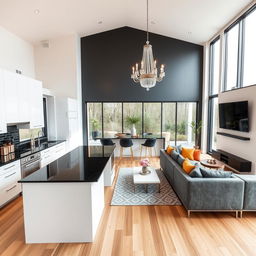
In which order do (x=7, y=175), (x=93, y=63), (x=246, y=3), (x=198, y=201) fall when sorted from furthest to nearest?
(x=93, y=63), (x=246, y=3), (x=7, y=175), (x=198, y=201)

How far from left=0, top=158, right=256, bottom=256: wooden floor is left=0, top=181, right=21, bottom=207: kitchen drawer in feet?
0.67

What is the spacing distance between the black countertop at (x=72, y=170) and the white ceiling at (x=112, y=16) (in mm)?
3773

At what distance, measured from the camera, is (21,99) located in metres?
4.11

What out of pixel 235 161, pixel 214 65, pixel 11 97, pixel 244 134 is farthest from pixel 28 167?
pixel 214 65

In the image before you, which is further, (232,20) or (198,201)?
(232,20)

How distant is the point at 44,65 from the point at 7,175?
4453 mm

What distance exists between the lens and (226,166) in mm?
5406

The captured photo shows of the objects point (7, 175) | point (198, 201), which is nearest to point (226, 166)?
point (198, 201)

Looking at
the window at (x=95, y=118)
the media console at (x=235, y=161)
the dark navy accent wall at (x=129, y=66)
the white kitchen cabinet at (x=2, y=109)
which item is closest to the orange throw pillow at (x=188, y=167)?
the media console at (x=235, y=161)

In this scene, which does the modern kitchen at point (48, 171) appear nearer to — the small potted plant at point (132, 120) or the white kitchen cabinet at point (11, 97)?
the white kitchen cabinet at point (11, 97)

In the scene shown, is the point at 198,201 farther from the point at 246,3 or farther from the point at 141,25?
the point at 141,25

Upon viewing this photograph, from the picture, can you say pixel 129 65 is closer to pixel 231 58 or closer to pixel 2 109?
pixel 231 58

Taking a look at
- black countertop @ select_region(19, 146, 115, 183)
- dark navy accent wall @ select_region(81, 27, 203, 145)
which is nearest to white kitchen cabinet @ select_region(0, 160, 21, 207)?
black countertop @ select_region(19, 146, 115, 183)

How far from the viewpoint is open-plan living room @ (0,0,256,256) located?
95.5 inches
